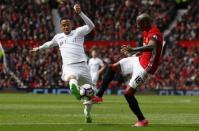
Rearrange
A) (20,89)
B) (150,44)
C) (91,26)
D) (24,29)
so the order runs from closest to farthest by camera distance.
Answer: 1. (150,44)
2. (91,26)
3. (20,89)
4. (24,29)

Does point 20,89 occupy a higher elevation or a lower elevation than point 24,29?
lower

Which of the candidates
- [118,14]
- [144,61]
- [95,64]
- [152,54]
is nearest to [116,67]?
[144,61]

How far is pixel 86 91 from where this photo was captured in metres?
15.5

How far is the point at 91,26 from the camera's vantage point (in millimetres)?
16359

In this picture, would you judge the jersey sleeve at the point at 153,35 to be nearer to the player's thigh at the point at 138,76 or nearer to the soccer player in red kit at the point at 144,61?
the soccer player in red kit at the point at 144,61

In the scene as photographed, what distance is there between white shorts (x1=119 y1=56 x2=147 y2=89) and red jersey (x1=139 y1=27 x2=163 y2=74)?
0.11m

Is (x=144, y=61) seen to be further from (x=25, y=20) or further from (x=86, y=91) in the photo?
(x=25, y=20)

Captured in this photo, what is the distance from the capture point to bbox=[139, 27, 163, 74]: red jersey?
50.5 ft

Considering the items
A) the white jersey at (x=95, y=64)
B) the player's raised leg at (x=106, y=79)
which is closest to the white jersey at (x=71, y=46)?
the player's raised leg at (x=106, y=79)

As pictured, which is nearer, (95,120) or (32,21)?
(95,120)

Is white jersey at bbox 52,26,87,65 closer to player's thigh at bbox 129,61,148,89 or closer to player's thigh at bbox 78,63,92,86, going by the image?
player's thigh at bbox 78,63,92,86

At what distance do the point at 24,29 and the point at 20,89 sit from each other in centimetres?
544

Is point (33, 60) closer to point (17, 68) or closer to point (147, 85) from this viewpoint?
point (17, 68)

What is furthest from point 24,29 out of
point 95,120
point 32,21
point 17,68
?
Result: point 95,120
